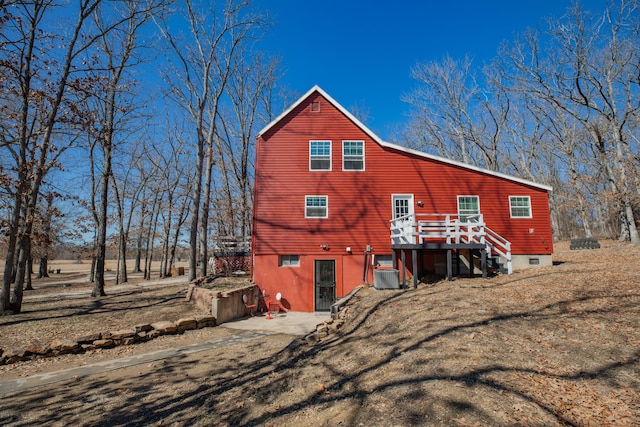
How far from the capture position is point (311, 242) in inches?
591

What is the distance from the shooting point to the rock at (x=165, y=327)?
10.1 meters

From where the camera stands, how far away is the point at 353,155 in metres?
15.6

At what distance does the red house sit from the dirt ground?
4927 millimetres

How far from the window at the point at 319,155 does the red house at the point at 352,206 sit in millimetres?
49

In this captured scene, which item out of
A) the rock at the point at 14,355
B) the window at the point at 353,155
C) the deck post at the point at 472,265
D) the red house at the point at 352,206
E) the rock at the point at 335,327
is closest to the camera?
the rock at the point at 14,355

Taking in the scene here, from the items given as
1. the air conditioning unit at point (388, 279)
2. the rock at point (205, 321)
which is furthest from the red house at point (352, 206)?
the rock at point (205, 321)

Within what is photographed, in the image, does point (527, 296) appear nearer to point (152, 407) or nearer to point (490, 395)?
point (490, 395)

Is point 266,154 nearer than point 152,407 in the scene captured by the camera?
No

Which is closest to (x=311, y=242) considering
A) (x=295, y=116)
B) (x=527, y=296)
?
(x=295, y=116)

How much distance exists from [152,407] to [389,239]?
37.7 feet

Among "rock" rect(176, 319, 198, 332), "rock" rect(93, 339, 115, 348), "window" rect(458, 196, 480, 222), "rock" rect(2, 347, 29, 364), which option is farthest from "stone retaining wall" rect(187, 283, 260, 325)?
"window" rect(458, 196, 480, 222)

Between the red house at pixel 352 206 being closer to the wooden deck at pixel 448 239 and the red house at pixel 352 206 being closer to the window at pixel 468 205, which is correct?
the window at pixel 468 205

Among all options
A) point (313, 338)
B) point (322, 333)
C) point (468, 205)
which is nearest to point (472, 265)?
point (468, 205)

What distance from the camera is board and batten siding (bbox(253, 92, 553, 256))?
14938 mm
